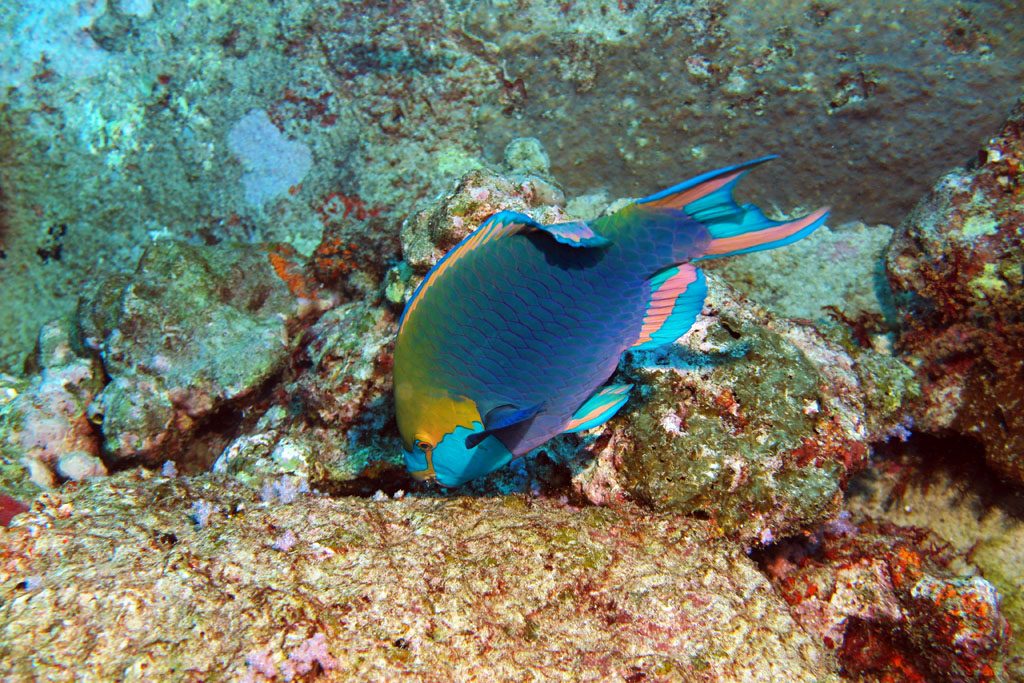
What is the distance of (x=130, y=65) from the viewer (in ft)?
18.5

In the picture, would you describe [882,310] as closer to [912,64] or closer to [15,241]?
[912,64]

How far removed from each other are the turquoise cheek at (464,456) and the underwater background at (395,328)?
1.10ft

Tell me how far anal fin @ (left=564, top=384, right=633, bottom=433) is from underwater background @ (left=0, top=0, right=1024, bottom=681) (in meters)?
0.49

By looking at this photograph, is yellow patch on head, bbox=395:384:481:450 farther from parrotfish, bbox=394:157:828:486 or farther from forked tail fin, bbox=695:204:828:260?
forked tail fin, bbox=695:204:828:260

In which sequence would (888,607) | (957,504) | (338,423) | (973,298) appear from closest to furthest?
(888,607) → (338,423) → (973,298) → (957,504)

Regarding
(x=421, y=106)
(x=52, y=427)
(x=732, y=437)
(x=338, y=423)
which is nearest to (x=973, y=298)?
(x=732, y=437)

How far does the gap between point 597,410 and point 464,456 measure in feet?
1.74

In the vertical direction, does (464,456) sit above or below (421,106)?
below

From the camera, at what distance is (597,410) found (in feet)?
6.89

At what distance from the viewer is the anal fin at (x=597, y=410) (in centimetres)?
207

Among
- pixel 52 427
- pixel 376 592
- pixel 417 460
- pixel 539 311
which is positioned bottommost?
pixel 52 427

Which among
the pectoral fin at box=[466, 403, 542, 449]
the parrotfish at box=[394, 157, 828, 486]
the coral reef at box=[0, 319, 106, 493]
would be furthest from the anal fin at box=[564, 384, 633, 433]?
the coral reef at box=[0, 319, 106, 493]

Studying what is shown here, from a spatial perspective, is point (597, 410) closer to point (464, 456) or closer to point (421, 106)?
point (464, 456)

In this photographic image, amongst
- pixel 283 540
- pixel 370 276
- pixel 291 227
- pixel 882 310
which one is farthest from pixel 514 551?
pixel 291 227
